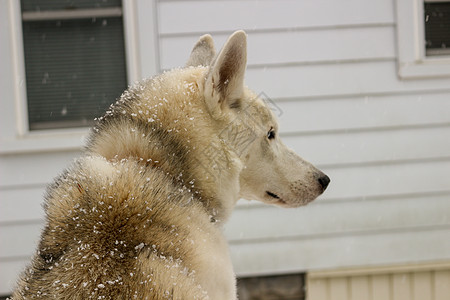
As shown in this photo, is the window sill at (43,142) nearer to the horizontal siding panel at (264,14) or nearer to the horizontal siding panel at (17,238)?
the horizontal siding panel at (17,238)

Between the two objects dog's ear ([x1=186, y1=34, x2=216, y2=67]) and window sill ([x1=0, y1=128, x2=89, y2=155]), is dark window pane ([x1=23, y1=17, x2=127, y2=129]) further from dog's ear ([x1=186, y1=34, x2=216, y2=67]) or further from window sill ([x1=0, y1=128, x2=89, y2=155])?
dog's ear ([x1=186, y1=34, x2=216, y2=67])

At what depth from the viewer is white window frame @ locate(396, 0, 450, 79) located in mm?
3668

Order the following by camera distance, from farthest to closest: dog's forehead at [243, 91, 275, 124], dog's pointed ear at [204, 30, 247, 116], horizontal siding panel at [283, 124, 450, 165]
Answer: horizontal siding panel at [283, 124, 450, 165] → dog's forehead at [243, 91, 275, 124] → dog's pointed ear at [204, 30, 247, 116]

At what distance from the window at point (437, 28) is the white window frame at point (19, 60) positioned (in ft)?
7.63

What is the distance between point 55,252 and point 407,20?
3.38 m

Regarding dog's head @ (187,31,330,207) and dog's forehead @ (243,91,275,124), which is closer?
dog's head @ (187,31,330,207)

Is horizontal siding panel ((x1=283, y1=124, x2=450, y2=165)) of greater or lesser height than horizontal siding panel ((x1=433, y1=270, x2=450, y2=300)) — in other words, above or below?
above

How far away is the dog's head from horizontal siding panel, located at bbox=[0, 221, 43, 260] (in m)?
2.33

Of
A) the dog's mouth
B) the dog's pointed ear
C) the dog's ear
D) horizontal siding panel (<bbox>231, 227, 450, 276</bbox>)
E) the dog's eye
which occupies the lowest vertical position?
horizontal siding panel (<bbox>231, 227, 450, 276</bbox>)

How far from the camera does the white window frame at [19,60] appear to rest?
11.5 ft

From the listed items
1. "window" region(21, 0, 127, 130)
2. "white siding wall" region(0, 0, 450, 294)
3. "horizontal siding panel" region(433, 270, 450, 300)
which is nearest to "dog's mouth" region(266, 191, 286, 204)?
"white siding wall" region(0, 0, 450, 294)

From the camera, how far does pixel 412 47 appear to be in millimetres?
3668

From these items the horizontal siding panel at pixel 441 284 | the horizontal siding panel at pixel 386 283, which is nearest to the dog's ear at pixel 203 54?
the horizontal siding panel at pixel 386 283

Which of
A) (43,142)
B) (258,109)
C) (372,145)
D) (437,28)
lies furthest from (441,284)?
(43,142)
